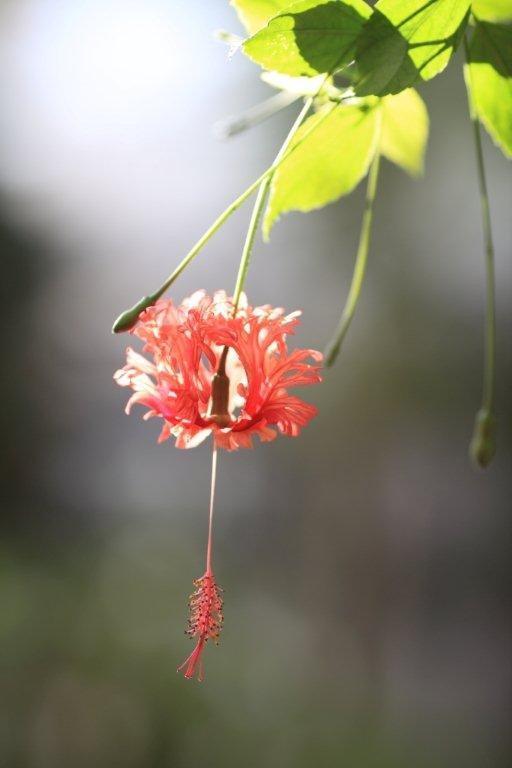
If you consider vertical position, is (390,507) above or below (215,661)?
above

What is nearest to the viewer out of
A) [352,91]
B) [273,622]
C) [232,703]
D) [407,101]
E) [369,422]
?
[352,91]

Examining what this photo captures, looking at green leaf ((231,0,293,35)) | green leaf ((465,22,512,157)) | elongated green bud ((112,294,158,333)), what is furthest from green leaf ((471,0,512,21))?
elongated green bud ((112,294,158,333))

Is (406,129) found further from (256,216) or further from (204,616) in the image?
(204,616)

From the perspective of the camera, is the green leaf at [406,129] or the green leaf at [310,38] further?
the green leaf at [406,129]

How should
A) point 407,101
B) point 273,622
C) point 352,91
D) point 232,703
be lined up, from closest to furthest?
point 352,91 → point 407,101 → point 232,703 → point 273,622

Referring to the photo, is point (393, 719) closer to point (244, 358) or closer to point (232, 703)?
point (232, 703)

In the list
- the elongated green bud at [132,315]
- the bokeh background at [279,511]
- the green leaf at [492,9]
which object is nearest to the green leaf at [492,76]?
the green leaf at [492,9]


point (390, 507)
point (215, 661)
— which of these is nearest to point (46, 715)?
point (215, 661)

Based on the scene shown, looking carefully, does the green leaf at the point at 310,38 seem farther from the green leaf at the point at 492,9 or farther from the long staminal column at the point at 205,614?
the long staminal column at the point at 205,614
